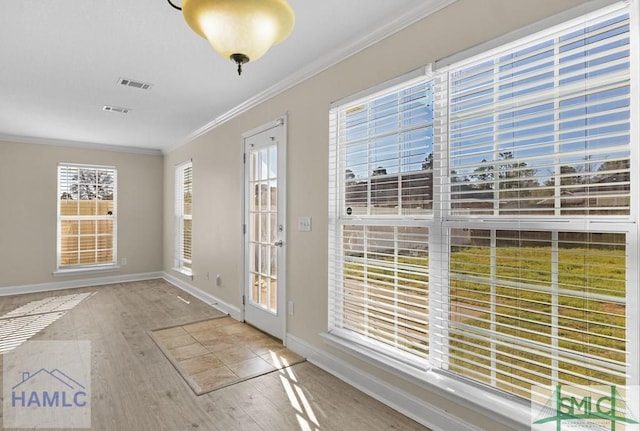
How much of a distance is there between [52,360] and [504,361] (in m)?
3.42

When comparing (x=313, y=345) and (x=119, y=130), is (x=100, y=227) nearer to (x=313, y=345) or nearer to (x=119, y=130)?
(x=119, y=130)

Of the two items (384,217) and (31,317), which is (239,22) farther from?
(31,317)

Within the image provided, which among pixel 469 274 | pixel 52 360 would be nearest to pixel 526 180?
pixel 469 274

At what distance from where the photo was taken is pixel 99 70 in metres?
2.94

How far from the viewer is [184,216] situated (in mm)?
5777

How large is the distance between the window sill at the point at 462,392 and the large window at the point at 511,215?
0.04 m

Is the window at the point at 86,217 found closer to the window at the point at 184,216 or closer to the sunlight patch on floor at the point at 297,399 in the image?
the window at the point at 184,216

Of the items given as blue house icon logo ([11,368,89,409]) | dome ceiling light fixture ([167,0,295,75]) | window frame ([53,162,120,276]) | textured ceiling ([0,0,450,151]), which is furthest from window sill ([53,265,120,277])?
dome ceiling light fixture ([167,0,295,75])

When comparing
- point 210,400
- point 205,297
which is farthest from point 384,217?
point 205,297

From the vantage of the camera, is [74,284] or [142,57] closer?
[142,57]

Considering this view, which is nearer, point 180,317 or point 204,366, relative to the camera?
point 204,366

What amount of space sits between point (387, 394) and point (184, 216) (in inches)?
180

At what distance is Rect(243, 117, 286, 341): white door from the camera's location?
3332 millimetres
